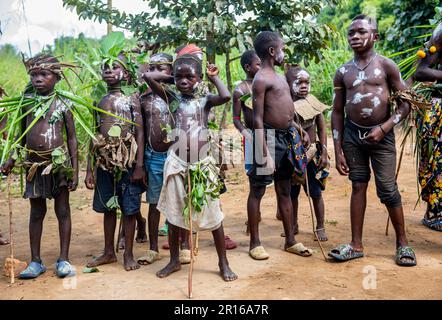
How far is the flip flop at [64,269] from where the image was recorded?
13.5ft

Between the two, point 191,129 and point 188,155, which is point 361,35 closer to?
point 191,129

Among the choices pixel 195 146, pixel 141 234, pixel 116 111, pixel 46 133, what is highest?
pixel 116 111

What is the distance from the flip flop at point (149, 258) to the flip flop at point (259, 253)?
2.63 feet

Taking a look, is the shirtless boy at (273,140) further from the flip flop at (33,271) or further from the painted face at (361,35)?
the flip flop at (33,271)

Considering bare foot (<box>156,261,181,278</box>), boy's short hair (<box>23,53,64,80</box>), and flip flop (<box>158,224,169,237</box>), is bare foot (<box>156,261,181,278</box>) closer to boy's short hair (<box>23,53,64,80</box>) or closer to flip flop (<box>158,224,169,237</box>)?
flip flop (<box>158,224,169,237</box>)

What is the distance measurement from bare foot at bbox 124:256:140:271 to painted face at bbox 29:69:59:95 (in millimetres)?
1517

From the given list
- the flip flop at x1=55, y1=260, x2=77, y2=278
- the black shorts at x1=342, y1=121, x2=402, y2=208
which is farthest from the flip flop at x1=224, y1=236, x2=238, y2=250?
the flip flop at x1=55, y1=260, x2=77, y2=278

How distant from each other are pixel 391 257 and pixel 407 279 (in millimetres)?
516

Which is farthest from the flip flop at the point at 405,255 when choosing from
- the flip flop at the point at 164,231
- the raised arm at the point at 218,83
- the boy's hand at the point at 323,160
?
the flip flop at the point at 164,231

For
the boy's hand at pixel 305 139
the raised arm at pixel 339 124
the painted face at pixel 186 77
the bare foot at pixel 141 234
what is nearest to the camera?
the painted face at pixel 186 77

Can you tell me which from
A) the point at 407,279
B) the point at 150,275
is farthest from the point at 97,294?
the point at 407,279

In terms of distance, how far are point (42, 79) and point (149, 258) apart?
5.58ft

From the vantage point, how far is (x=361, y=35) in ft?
13.8

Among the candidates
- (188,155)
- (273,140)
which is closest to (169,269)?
(188,155)
